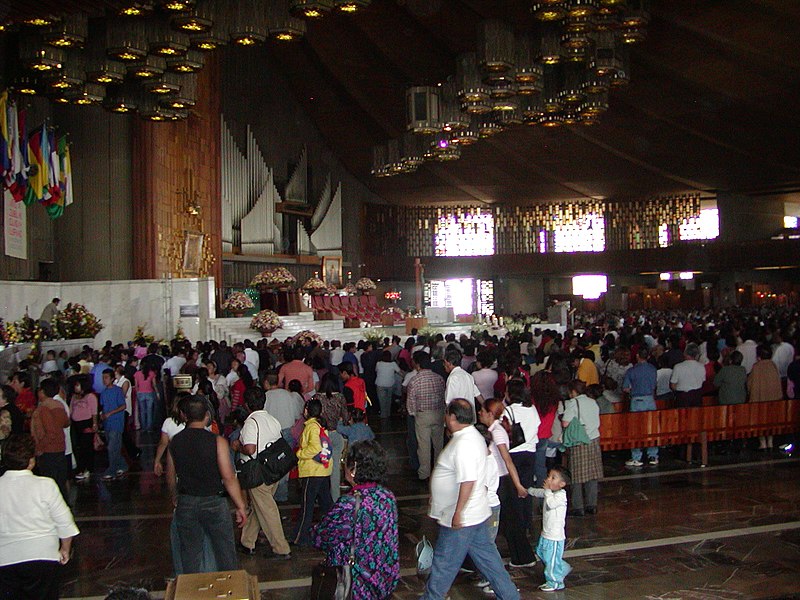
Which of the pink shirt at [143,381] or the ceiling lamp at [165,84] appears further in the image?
the ceiling lamp at [165,84]

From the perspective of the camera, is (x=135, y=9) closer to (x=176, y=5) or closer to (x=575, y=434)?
(x=176, y=5)

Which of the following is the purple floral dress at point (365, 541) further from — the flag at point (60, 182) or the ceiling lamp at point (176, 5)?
the flag at point (60, 182)

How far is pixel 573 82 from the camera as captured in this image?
58.5 feet

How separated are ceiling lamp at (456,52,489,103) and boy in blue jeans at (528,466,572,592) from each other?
1180cm

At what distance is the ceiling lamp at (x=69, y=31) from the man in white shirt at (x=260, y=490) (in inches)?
325

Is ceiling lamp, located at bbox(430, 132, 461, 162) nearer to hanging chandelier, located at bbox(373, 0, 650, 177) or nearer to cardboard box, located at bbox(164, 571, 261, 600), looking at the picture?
hanging chandelier, located at bbox(373, 0, 650, 177)

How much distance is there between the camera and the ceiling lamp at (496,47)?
15.5 m

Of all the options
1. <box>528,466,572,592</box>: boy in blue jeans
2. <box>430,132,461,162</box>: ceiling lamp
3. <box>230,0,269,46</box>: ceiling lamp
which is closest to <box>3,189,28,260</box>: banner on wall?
<box>230,0,269,46</box>: ceiling lamp

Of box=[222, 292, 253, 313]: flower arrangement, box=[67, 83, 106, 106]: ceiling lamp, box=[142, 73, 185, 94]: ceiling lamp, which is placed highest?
box=[142, 73, 185, 94]: ceiling lamp

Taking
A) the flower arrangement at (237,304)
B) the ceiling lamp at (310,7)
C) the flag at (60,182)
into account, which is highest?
the ceiling lamp at (310,7)

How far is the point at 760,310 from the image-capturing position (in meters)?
26.7

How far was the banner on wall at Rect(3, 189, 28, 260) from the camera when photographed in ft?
52.4

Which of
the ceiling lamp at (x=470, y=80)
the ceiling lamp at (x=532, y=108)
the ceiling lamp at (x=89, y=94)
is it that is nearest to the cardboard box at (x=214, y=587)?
the ceiling lamp at (x=89, y=94)

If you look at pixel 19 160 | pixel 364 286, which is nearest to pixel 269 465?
pixel 19 160
